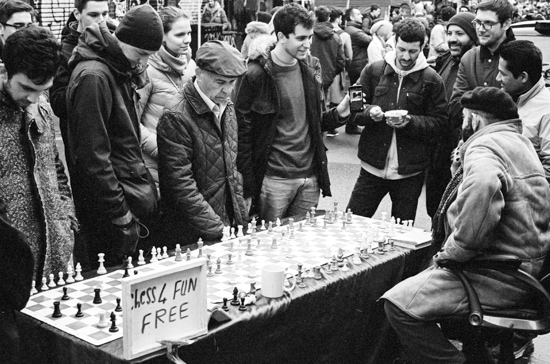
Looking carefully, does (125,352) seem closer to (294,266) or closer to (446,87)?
(294,266)

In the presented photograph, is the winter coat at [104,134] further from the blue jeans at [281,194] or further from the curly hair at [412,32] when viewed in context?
the curly hair at [412,32]

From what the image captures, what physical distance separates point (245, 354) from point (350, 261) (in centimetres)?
91

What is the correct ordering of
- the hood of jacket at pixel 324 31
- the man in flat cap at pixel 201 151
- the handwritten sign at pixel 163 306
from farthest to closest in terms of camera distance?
the hood of jacket at pixel 324 31 < the man in flat cap at pixel 201 151 < the handwritten sign at pixel 163 306

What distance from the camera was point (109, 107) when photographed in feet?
11.7

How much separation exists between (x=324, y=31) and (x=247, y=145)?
6454 mm

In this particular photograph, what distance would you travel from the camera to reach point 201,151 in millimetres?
3953

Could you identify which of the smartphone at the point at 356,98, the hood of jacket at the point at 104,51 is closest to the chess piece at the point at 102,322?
the hood of jacket at the point at 104,51

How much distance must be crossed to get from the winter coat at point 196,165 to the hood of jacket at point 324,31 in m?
7.01

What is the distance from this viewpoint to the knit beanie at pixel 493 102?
137 inches

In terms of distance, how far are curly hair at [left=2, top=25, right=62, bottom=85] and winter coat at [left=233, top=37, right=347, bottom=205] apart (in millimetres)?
2076

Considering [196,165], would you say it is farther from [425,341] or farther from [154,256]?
[425,341]

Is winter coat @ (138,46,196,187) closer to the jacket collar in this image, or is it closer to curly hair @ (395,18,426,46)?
curly hair @ (395,18,426,46)

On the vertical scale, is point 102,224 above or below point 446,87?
below

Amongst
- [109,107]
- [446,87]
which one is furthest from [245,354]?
[446,87]
